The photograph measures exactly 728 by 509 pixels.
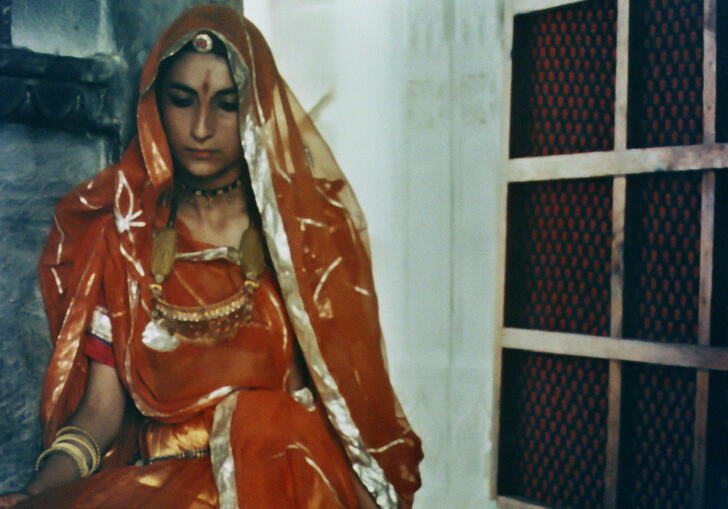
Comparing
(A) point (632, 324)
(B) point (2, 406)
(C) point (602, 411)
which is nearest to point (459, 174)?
(A) point (632, 324)

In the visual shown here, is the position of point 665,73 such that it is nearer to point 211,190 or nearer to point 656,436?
point 656,436

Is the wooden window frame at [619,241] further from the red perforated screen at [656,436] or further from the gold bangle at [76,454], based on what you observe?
the gold bangle at [76,454]

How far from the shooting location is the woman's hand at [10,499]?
116 cm

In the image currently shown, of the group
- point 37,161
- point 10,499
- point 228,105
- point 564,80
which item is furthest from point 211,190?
point 564,80

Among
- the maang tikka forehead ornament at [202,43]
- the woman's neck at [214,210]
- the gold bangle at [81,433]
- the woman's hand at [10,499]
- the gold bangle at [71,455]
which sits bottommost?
the woman's hand at [10,499]

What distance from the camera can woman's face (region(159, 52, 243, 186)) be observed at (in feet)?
4.21

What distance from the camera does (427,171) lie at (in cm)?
143

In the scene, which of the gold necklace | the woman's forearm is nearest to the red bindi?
the gold necklace

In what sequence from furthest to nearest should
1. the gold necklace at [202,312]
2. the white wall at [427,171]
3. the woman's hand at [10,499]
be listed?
the white wall at [427,171]
the gold necklace at [202,312]
the woman's hand at [10,499]

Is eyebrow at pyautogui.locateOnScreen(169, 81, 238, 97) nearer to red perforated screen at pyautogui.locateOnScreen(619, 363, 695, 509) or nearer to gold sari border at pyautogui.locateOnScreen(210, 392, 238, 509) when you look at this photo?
gold sari border at pyautogui.locateOnScreen(210, 392, 238, 509)

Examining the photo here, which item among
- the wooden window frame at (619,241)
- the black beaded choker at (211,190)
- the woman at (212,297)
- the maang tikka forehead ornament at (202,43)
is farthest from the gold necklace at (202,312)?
the wooden window frame at (619,241)

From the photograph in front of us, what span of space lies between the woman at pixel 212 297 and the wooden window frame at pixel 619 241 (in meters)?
0.33

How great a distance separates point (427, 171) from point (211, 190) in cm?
41

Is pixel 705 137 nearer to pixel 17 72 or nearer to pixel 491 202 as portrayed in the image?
pixel 491 202
